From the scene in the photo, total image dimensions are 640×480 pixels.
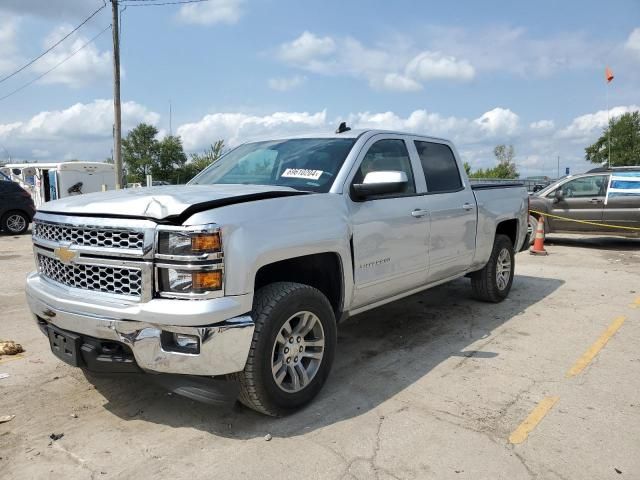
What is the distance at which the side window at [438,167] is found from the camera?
495 cm

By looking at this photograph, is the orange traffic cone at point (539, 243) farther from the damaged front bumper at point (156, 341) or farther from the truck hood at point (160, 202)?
the damaged front bumper at point (156, 341)

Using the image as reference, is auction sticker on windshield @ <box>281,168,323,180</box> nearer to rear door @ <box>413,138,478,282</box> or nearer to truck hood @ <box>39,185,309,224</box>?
truck hood @ <box>39,185,309,224</box>

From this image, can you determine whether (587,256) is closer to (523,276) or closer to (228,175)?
(523,276)

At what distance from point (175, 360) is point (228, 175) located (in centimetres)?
200

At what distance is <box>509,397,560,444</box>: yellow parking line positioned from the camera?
123 inches

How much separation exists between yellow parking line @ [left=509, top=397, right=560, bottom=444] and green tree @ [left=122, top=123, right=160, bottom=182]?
63.2m

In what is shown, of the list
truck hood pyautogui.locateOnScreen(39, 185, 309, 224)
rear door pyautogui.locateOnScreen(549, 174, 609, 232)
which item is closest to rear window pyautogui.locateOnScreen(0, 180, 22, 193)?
truck hood pyautogui.locateOnScreen(39, 185, 309, 224)

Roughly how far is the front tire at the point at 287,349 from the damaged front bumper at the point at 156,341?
129mm

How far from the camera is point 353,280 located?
3.79 metres

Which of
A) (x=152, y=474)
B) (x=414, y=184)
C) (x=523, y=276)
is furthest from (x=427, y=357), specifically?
(x=523, y=276)

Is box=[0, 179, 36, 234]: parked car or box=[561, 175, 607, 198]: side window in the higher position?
box=[561, 175, 607, 198]: side window

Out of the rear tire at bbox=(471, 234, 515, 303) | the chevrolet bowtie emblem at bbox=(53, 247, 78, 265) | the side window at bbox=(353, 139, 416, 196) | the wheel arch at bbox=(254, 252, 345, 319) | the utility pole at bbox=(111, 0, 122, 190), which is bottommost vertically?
the rear tire at bbox=(471, 234, 515, 303)

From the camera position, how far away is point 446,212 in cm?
493

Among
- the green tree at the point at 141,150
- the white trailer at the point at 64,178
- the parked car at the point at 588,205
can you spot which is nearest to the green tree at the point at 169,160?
the green tree at the point at 141,150
